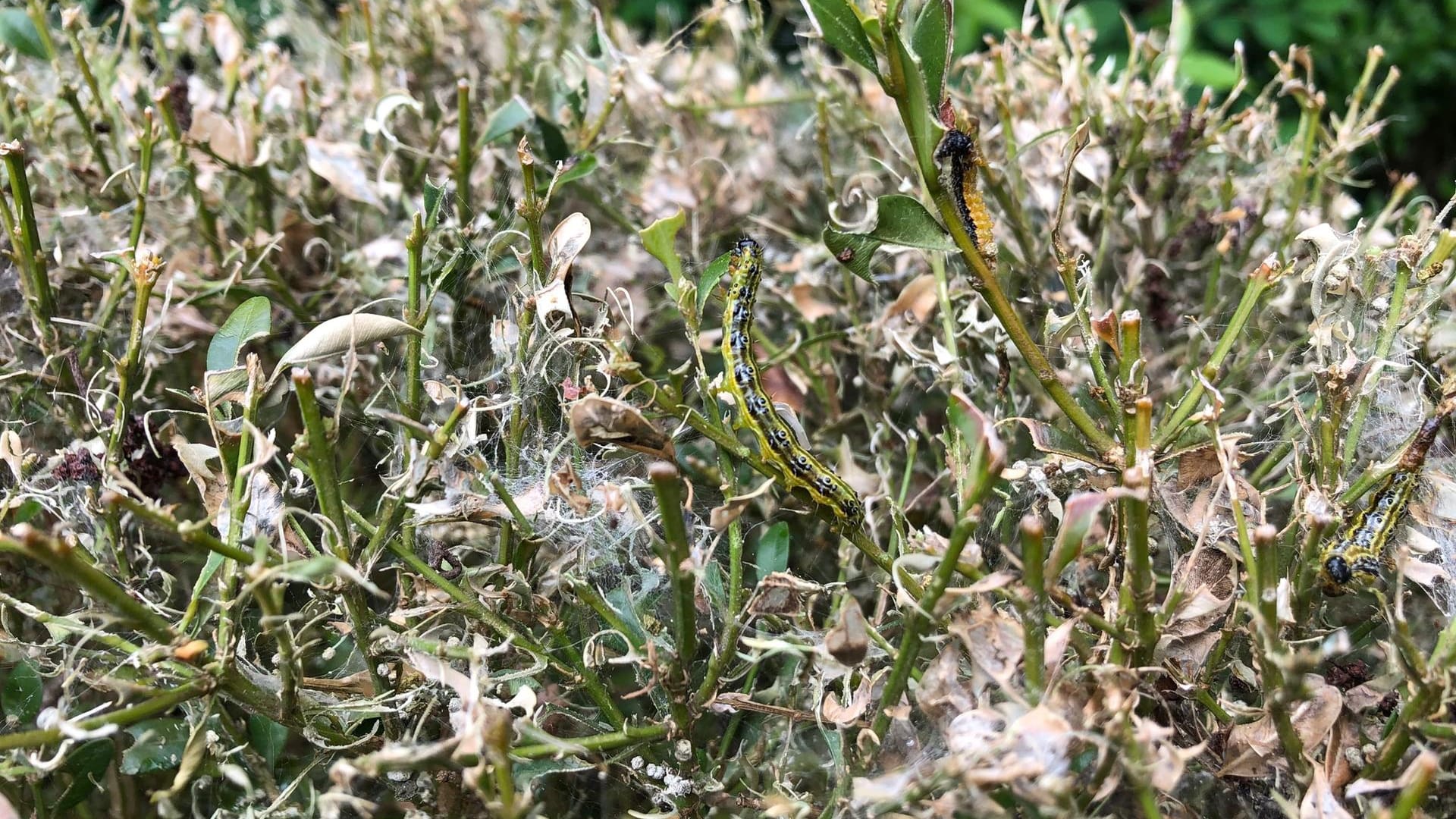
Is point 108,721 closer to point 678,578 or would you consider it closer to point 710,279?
point 678,578

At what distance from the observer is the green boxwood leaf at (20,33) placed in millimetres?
971

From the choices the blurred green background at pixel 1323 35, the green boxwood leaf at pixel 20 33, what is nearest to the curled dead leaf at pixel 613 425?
the green boxwood leaf at pixel 20 33

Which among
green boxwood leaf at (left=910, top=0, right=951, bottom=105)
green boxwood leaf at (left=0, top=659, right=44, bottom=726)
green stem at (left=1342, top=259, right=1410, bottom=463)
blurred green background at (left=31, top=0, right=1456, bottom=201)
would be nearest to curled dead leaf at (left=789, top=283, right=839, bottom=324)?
green boxwood leaf at (left=910, top=0, right=951, bottom=105)

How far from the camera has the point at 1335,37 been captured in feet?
8.41

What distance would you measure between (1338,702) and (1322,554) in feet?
0.32

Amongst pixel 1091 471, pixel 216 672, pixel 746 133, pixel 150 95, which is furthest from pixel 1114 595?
pixel 150 95

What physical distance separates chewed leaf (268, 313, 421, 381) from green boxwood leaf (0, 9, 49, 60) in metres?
0.58

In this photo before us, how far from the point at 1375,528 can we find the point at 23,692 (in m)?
0.89

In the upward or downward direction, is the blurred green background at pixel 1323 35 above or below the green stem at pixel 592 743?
below

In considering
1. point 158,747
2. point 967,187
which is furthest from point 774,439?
point 158,747

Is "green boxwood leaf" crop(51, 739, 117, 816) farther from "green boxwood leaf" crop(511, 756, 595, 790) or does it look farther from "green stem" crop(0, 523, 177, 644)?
"green boxwood leaf" crop(511, 756, 595, 790)

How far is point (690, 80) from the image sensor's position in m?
1.36

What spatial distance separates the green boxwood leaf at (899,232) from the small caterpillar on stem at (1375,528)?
296mm

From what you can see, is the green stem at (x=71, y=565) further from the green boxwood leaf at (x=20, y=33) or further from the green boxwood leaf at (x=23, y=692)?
the green boxwood leaf at (x=20, y=33)
